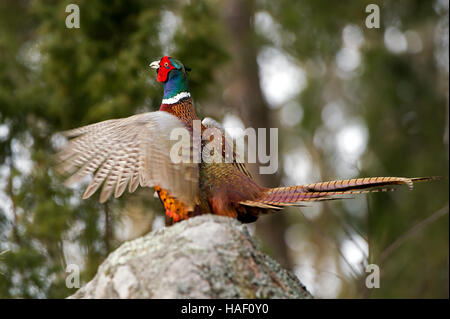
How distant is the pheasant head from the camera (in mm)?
4336

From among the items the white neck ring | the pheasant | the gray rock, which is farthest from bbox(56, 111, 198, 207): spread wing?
the white neck ring

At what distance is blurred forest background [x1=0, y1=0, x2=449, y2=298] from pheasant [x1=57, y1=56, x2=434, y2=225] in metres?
0.83

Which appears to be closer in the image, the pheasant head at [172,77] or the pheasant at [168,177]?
Result: the pheasant at [168,177]

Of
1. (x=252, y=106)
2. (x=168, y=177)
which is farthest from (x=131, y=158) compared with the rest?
(x=252, y=106)

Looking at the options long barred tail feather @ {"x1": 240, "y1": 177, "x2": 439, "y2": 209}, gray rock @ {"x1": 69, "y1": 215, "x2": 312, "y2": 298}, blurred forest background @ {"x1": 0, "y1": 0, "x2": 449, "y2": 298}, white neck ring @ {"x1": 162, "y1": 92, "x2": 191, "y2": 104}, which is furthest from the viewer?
blurred forest background @ {"x1": 0, "y1": 0, "x2": 449, "y2": 298}

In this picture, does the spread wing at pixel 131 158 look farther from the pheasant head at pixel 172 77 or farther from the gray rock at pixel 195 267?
the pheasant head at pixel 172 77

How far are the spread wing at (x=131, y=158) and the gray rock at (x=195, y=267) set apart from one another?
277mm

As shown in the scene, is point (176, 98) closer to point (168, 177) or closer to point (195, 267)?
point (168, 177)

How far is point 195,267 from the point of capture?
10.6 ft

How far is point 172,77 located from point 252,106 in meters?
5.07

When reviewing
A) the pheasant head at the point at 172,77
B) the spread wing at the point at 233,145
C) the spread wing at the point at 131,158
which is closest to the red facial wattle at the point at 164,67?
the pheasant head at the point at 172,77

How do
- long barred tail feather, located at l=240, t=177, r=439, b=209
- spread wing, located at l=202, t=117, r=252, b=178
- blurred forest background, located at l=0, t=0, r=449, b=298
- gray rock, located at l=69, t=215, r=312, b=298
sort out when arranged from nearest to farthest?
gray rock, located at l=69, t=215, r=312, b=298, long barred tail feather, located at l=240, t=177, r=439, b=209, spread wing, located at l=202, t=117, r=252, b=178, blurred forest background, located at l=0, t=0, r=449, b=298

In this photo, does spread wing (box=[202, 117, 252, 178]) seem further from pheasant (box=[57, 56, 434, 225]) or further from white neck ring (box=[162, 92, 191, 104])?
white neck ring (box=[162, 92, 191, 104])

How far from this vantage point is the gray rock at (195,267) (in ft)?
10.5
